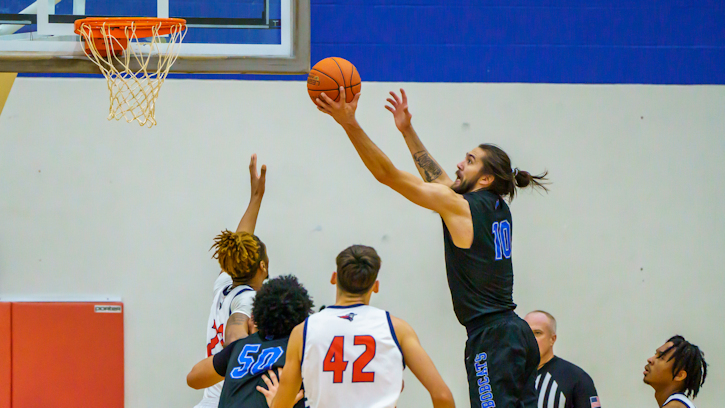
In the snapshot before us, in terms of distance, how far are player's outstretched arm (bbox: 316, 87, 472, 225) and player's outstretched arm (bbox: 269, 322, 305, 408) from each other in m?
0.78

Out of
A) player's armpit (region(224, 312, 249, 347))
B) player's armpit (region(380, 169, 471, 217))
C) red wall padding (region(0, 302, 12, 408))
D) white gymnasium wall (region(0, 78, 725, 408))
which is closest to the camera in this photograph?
player's armpit (region(380, 169, 471, 217))

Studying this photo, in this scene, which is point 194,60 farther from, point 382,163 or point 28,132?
point 382,163

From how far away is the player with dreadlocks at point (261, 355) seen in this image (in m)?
2.98

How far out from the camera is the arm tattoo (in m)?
3.86

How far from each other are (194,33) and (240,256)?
1746 millimetres

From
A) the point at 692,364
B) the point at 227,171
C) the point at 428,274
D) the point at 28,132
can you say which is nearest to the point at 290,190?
the point at 227,171

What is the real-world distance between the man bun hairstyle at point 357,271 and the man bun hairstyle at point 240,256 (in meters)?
1.03

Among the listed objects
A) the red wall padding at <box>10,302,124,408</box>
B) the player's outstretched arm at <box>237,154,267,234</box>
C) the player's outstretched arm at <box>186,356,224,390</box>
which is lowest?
the red wall padding at <box>10,302,124,408</box>

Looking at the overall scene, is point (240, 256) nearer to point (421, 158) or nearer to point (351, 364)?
point (421, 158)

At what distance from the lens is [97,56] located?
14.7 ft

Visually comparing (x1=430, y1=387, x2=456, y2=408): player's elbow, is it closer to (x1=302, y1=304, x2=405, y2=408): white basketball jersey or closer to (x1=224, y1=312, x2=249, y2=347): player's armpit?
(x1=302, y1=304, x2=405, y2=408): white basketball jersey

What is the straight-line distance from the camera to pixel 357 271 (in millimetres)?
2918

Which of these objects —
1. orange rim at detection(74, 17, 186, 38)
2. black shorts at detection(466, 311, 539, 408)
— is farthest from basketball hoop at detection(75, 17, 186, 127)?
black shorts at detection(466, 311, 539, 408)

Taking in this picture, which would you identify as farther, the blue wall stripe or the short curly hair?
the blue wall stripe
